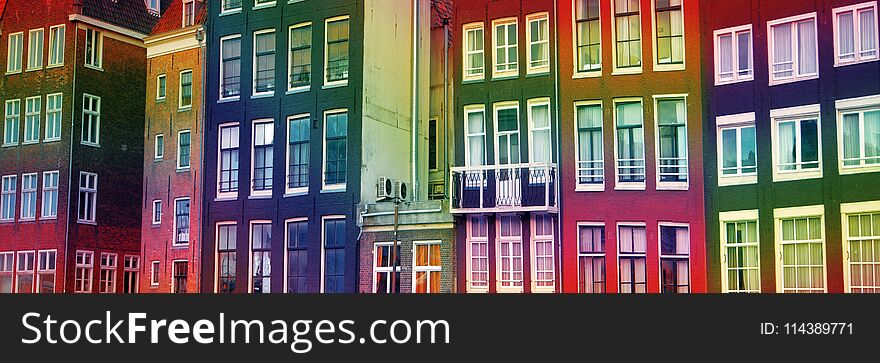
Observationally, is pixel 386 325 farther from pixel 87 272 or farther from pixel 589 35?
pixel 87 272

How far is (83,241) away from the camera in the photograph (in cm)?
2747

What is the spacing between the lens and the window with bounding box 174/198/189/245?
2745 centimetres

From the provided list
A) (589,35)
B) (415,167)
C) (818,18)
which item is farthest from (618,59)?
(415,167)

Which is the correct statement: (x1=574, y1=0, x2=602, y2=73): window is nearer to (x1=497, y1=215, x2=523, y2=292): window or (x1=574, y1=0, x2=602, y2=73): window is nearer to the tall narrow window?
(x1=497, y1=215, x2=523, y2=292): window

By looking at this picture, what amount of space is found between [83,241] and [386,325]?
9.72 meters

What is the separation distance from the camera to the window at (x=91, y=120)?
91.0 ft

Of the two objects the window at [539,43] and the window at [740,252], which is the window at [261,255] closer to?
the window at [539,43]

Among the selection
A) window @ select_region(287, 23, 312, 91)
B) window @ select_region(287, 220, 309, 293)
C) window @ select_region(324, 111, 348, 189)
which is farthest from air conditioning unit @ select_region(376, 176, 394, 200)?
window @ select_region(287, 23, 312, 91)

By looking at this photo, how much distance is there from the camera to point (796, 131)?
2153cm

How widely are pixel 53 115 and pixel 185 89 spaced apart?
2791 mm

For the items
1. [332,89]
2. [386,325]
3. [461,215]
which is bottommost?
[386,325]

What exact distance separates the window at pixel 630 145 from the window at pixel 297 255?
6.50 meters

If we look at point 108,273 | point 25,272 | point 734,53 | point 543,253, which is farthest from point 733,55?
point 25,272

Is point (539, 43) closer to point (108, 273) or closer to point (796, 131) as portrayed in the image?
point (796, 131)
